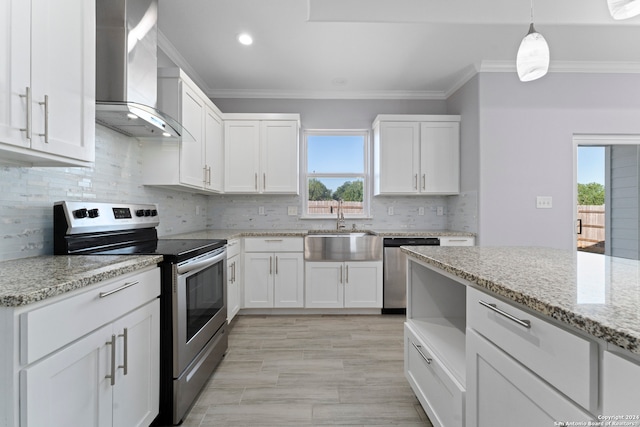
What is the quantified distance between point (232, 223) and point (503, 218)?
3134 millimetres

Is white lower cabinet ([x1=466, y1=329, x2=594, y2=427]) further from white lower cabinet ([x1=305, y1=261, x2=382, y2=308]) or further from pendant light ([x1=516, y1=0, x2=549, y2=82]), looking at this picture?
white lower cabinet ([x1=305, y1=261, x2=382, y2=308])

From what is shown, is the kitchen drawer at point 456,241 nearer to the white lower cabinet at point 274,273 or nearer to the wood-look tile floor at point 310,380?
the wood-look tile floor at point 310,380

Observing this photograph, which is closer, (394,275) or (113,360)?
(113,360)

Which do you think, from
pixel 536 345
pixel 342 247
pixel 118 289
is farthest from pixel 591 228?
pixel 118 289

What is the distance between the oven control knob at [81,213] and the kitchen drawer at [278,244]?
174 cm

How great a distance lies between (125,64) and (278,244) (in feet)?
6.91

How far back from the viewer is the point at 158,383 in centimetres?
160

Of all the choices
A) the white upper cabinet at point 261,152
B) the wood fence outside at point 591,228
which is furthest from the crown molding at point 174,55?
the wood fence outside at point 591,228

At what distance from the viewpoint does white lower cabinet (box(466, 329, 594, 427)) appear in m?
0.75

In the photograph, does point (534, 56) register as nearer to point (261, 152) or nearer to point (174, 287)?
point (174, 287)

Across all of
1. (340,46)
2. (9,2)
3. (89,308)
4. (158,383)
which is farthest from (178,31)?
(158,383)

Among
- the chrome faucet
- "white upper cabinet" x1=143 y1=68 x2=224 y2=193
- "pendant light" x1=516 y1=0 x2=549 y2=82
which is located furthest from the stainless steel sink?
"pendant light" x1=516 y1=0 x2=549 y2=82

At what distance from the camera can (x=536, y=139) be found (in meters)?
3.31

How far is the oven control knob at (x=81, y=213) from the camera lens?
5.46 feet
